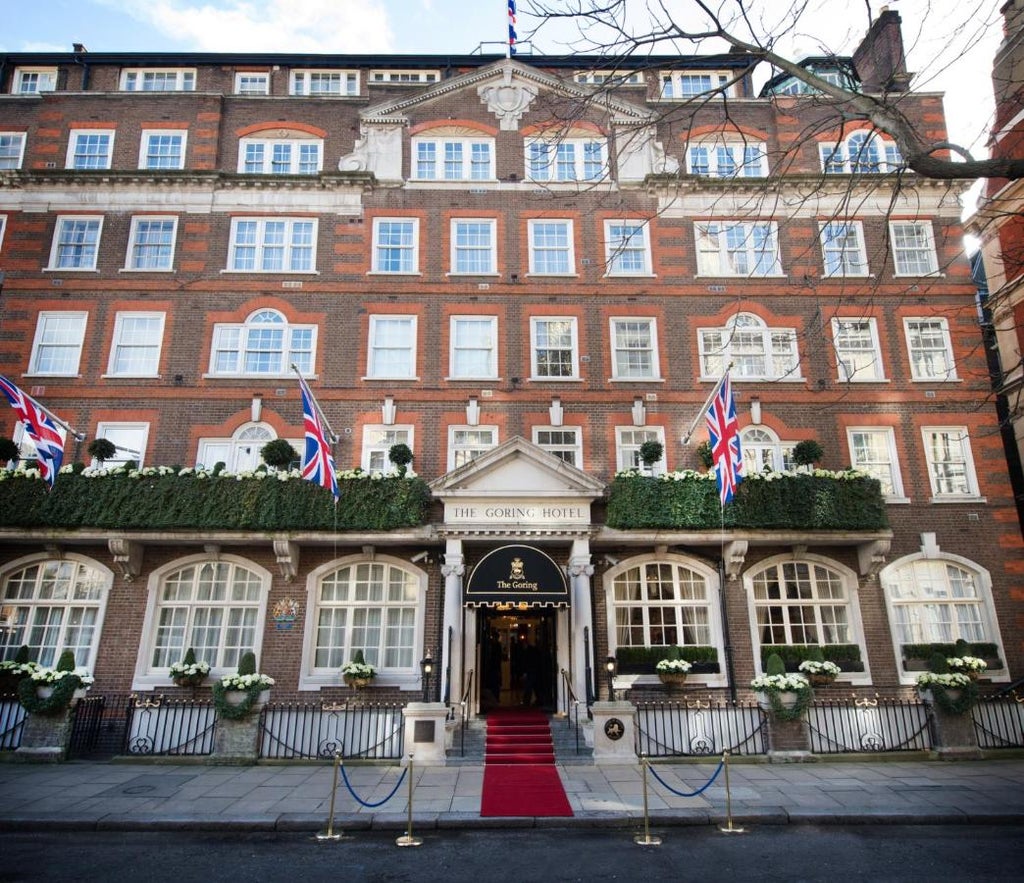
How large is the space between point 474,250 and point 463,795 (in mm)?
15796

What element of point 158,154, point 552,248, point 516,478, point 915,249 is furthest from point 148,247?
point 915,249

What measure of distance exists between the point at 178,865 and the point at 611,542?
474 inches

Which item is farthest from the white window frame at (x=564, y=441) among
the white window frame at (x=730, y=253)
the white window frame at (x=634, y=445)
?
the white window frame at (x=730, y=253)

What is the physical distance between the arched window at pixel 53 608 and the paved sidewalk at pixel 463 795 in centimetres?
430

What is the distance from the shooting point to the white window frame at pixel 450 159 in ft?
72.6

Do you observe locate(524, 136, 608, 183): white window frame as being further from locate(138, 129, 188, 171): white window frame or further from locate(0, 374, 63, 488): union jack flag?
locate(0, 374, 63, 488): union jack flag

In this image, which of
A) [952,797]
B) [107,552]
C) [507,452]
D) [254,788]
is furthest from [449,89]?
[952,797]

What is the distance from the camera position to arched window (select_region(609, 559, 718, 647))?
1828cm

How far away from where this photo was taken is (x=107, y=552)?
18266mm

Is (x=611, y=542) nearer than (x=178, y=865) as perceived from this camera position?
No

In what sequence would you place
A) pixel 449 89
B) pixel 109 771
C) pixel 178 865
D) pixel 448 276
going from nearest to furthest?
pixel 178 865, pixel 109 771, pixel 448 276, pixel 449 89

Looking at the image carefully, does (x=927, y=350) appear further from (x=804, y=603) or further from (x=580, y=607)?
(x=580, y=607)

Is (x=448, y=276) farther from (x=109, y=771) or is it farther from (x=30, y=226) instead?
(x=109, y=771)

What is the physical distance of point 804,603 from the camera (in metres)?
18.6
